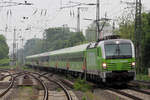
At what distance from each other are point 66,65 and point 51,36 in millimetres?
89358

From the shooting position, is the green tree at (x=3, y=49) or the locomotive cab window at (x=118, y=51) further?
the green tree at (x=3, y=49)

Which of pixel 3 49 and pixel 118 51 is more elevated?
pixel 3 49

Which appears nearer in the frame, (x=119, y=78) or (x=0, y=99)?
(x=0, y=99)

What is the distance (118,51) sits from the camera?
57.7 feet

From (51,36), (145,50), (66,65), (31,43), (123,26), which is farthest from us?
(31,43)

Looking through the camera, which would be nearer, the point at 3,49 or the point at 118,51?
the point at 118,51

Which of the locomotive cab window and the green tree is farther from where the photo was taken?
the green tree

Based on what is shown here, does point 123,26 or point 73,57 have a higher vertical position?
point 123,26

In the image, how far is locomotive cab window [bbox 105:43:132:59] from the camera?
57.1 feet

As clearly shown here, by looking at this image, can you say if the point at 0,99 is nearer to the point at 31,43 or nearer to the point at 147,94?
the point at 147,94

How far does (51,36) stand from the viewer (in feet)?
394

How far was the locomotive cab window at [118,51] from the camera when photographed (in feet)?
57.1

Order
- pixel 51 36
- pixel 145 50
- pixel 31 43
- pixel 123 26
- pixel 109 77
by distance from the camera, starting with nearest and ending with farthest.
Answer: pixel 109 77 < pixel 145 50 < pixel 123 26 < pixel 51 36 < pixel 31 43

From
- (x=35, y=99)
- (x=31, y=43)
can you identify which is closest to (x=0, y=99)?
(x=35, y=99)
